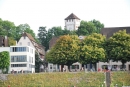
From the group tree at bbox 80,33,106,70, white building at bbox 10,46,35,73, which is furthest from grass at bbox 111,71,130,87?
white building at bbox 10,46,35,73

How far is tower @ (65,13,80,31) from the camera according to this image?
13212cm

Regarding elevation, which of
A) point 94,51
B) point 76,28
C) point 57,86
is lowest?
point 57,86

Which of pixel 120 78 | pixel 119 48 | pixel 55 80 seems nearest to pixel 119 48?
pixel 119 48

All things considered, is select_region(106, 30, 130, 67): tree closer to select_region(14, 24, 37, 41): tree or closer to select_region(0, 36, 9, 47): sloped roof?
select_region(0, 36, 9, 47): sloped roof

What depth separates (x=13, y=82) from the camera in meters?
72.4

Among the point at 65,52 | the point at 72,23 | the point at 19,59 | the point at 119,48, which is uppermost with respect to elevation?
the point at 72,23

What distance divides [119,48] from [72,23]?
52860 mm

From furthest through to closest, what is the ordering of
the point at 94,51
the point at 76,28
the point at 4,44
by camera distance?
the point at 76,28, the point at 4,44, the point at 94,51

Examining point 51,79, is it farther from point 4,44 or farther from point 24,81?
point 4,44

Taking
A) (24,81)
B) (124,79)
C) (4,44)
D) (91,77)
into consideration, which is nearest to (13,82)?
(24,81)

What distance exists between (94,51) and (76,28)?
5187 cm

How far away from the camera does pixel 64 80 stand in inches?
2820

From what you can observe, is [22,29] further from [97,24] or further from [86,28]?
[97,24]

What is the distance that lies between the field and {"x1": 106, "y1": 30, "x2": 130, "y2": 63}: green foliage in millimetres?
9056
